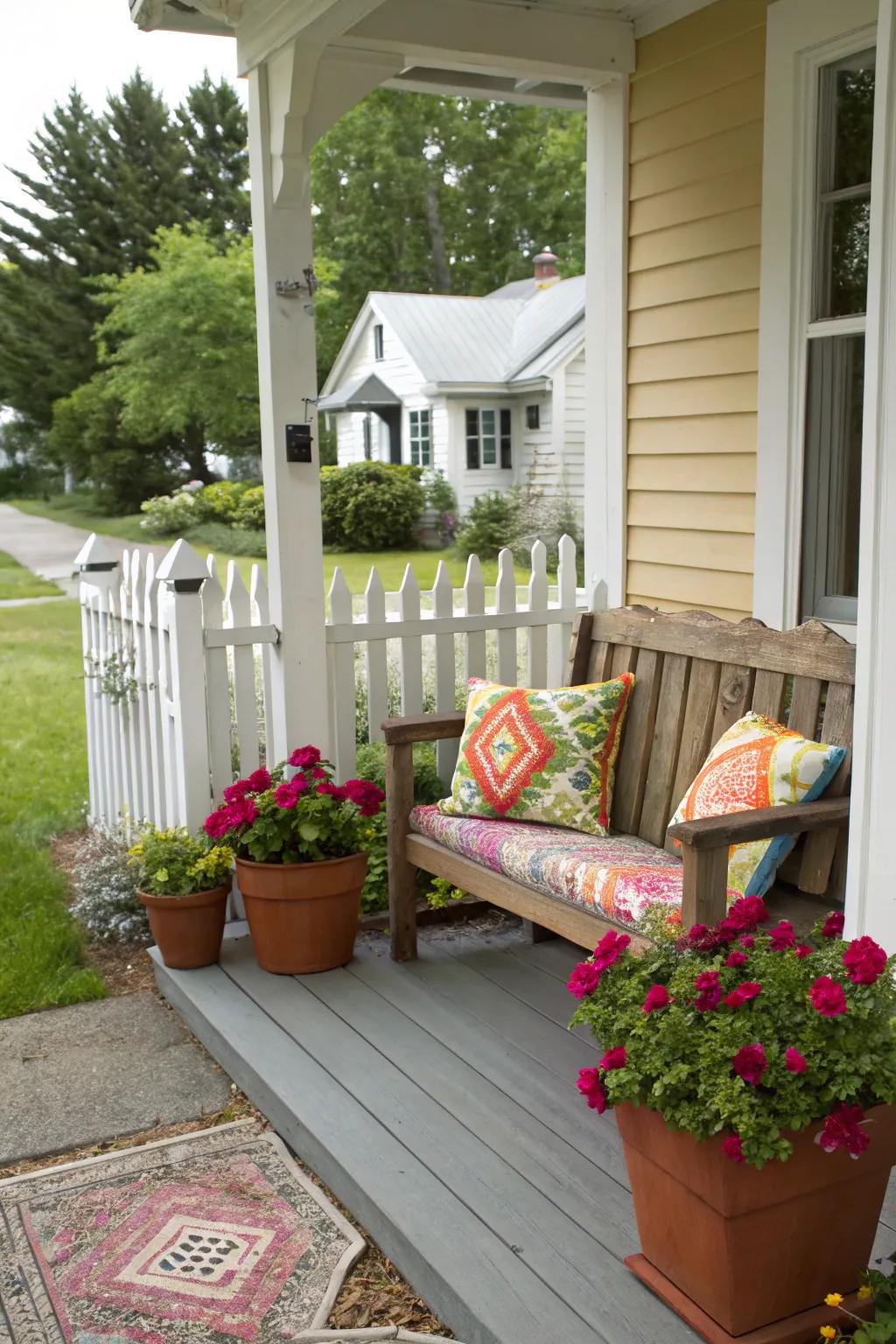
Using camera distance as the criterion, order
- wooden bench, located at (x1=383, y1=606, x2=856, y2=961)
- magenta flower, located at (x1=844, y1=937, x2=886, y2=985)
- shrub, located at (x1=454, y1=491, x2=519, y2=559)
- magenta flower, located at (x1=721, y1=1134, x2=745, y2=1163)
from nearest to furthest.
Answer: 1. magenta flower, located at (x1=721, y1=1134, x2=745, y2=1163)
2. magenta flower, located at (x1=844, y1=937, x2=886, y2=985)
3. wooden bench, located at (x1=383, y1=606, x2=856, y2=961)
4. shrub, located at (x1=454, y1=491, x2=519, y2=559)

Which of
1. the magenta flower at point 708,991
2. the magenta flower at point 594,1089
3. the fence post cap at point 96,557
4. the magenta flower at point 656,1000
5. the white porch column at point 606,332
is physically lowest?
the magenta flower at point 594,1089

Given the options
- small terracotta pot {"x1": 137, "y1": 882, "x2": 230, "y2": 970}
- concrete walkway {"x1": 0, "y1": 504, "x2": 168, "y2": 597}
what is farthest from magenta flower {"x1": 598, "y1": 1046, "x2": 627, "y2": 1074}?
concrete walkway {"x1": 0, "y1": 504, "x2": 168, "y2": 597}

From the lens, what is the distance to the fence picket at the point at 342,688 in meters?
4.00

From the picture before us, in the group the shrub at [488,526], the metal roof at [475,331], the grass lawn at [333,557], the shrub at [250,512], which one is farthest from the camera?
the shrub at [250,512]

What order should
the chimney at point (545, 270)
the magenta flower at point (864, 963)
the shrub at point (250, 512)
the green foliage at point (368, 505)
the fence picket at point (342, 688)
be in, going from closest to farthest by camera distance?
the magenta flower at point (864, 963)
the fence picket at point (342, 688)
the green foliage at point (368, 505)
the shrub at point (250, 512)
the chimney at point (545, 270)

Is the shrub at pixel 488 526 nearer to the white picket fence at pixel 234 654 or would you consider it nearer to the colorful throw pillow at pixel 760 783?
the white picket fence at pixel 234 654

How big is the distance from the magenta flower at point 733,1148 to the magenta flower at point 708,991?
0.20 metres

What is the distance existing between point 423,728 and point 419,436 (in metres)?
16.7

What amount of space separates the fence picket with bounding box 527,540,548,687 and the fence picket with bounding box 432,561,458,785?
0.30 meters

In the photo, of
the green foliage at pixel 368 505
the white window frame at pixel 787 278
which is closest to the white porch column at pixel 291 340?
the white window frame at pixel 787 278

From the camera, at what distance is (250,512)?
19.2 m

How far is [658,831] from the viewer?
→ 3293 millimetres

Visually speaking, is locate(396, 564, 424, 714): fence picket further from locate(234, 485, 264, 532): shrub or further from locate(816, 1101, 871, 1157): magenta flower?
locate(234, 485, 264, 532): shrub

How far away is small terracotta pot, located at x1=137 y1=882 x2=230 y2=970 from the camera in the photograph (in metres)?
3.52
